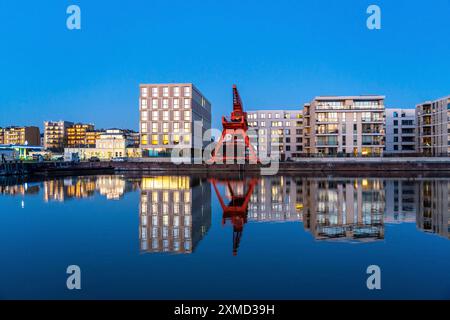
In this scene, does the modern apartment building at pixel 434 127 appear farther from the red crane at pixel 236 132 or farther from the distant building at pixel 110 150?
the distant building at pixel 110 150

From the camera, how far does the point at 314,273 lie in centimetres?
1008

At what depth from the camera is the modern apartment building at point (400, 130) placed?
105250 mm

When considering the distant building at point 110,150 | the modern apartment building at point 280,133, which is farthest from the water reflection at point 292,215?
the distant building at point 110,150

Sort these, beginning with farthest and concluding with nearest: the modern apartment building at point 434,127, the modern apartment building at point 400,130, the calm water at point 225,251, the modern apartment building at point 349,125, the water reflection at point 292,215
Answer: the modern apartment building at point 400,130 < the modern apartment building at point 434,127 < the modern apartment building at point 349,125 < the water reflection at point 292,215 < the calm water at point 225,251

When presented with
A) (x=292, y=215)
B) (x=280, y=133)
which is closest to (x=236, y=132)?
(x=280, y=133)

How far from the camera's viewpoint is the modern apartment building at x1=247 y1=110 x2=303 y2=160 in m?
105

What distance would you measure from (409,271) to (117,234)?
10400mm

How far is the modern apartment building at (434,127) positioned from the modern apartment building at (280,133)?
98.8ft

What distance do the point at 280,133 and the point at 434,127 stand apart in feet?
123

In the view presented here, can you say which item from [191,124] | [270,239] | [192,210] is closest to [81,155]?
[191,124]

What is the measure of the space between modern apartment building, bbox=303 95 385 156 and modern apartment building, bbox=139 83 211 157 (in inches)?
1136

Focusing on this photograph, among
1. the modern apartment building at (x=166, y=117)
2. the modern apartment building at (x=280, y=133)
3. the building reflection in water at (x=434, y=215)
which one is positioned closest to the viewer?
the building reflection in water at (x=434, y=215)

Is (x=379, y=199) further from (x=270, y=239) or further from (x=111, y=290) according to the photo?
(x=111, y=290)

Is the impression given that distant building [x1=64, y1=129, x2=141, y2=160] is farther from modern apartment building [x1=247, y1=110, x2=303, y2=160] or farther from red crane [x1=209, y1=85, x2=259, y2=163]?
red crane [x1=209, y1=85, x2=259, y2=163]
